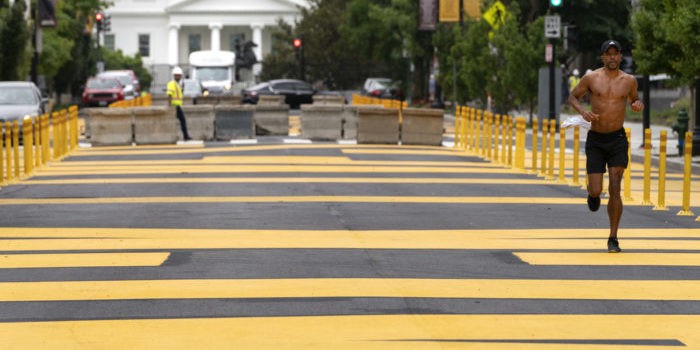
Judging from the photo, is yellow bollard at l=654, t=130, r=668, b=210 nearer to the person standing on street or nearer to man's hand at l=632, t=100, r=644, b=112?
man's hand at l=632, t=100, r=644, b=112

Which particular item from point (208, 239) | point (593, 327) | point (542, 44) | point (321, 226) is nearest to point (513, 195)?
point (321, 226)

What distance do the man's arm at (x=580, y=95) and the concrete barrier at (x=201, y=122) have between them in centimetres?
2420

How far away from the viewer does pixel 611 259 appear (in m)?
13.6

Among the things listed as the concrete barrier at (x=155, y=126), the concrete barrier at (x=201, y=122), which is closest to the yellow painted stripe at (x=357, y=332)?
the concrete barrier at (x=155, y=126)

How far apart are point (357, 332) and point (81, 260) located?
4.44m

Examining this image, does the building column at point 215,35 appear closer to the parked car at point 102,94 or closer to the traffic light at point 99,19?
the traffic light at point 99,19

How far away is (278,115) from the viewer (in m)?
41.0

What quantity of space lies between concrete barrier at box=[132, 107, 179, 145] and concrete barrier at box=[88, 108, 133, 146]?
238 millimetres

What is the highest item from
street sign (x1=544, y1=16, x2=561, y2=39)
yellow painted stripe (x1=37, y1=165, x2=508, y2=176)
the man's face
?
street sign (x1=544, y1=16, x2=561, y2=39)

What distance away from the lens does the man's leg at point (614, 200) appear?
557 inches

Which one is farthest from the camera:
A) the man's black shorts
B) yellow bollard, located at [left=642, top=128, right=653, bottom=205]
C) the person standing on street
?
the person standing on street

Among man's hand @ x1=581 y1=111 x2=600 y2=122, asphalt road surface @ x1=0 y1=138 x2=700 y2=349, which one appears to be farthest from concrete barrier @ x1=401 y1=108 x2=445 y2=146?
man's hand @ x1=581 y1=111 x2=600 y2=122

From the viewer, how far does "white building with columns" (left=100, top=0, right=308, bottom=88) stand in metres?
123

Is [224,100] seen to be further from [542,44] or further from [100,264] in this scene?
[100,264]
